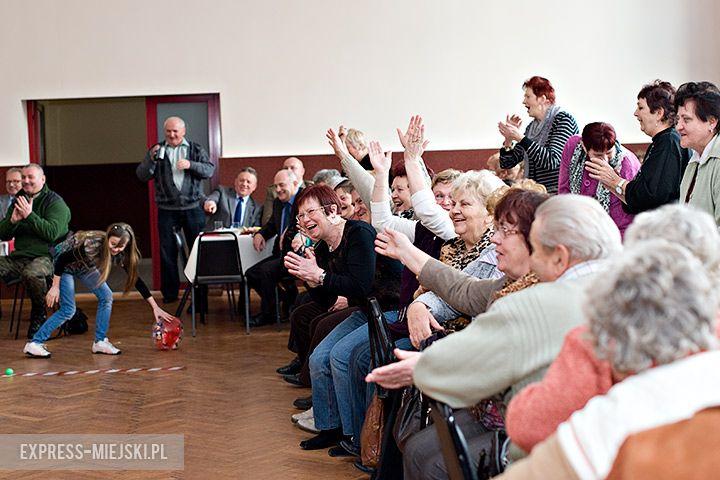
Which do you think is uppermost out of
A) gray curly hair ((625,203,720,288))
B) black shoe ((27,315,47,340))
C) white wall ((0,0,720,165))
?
white wall ((0,0,720,165))

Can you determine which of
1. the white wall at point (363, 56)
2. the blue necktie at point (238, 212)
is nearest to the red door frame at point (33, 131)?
the white wall at point (363, 56)

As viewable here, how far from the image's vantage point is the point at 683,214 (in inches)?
66.3

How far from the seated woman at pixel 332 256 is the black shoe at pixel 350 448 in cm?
64

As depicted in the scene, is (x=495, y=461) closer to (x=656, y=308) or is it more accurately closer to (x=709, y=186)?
(x=656, y=308)

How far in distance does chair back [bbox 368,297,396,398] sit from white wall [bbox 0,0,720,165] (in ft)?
21.9

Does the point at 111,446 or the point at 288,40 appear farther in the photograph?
the point at 288,40

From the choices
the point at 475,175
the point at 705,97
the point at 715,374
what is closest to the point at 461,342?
the point at 715,374

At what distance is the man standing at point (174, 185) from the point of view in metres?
9.30

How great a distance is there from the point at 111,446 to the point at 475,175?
2.10m

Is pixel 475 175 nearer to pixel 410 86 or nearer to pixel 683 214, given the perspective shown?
pixel 683 214

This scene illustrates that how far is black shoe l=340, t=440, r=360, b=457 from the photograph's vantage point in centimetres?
410

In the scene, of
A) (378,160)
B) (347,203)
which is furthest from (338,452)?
(347,203)

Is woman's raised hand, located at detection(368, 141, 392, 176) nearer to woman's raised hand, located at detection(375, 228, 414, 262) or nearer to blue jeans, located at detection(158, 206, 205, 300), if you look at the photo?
woman's raised hand, located at detection(375, 228, 414, 262)

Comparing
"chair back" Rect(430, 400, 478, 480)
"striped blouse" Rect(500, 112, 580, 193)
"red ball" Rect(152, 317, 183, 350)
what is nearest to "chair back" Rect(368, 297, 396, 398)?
"chair back" Rect(430, 400, 478, 480)
